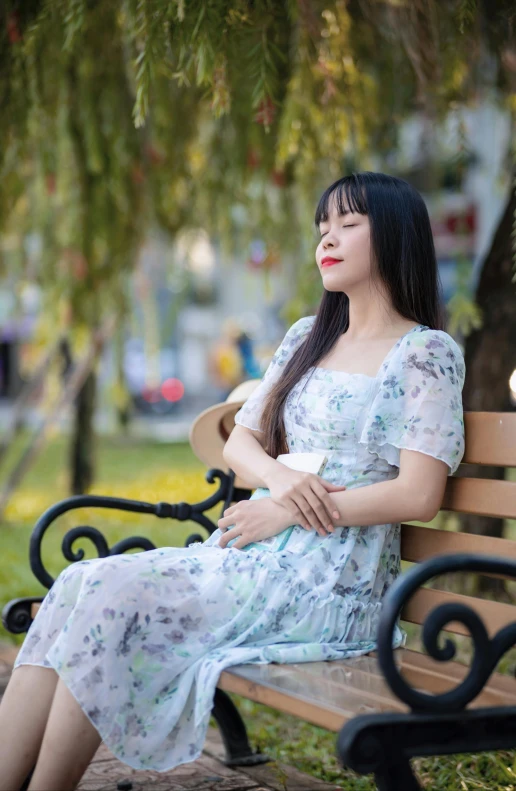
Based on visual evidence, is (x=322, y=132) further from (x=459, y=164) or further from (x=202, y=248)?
(x=202, y=248)

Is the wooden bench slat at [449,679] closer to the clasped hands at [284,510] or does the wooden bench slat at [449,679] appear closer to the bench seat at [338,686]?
the bench seat at [338,686]

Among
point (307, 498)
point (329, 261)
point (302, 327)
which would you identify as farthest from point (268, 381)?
point (307, 498)

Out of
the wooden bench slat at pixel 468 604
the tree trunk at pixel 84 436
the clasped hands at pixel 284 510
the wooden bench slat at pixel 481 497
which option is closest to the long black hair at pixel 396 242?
the clasped hands at pixel 284 510

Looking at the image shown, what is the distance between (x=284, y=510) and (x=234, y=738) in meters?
1.03

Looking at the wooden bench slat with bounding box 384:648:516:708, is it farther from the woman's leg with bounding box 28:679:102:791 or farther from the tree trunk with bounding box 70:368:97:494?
the tree trunk with bounding box 70:368:97:494

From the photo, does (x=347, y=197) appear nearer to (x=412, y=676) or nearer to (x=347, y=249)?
(x=347, y=249)

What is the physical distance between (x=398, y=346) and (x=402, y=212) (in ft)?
1.14

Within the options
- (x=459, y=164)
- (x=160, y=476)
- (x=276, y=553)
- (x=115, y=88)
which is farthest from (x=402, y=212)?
(x=160, y=476)

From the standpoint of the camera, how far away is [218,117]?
3039 mm

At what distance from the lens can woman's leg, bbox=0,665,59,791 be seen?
6.92 feet

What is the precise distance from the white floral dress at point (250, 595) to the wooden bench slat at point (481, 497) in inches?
5.0

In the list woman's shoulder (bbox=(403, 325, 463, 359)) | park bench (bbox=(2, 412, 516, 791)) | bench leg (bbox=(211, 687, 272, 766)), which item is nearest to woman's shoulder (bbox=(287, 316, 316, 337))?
woman's shoulder (bbox=(403, 325, 463, 359))

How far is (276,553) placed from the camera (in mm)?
2393

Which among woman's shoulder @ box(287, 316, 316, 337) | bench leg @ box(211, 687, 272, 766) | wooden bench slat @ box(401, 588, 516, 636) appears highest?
woman's shoulder @ box(287, 316, 316, 337)
